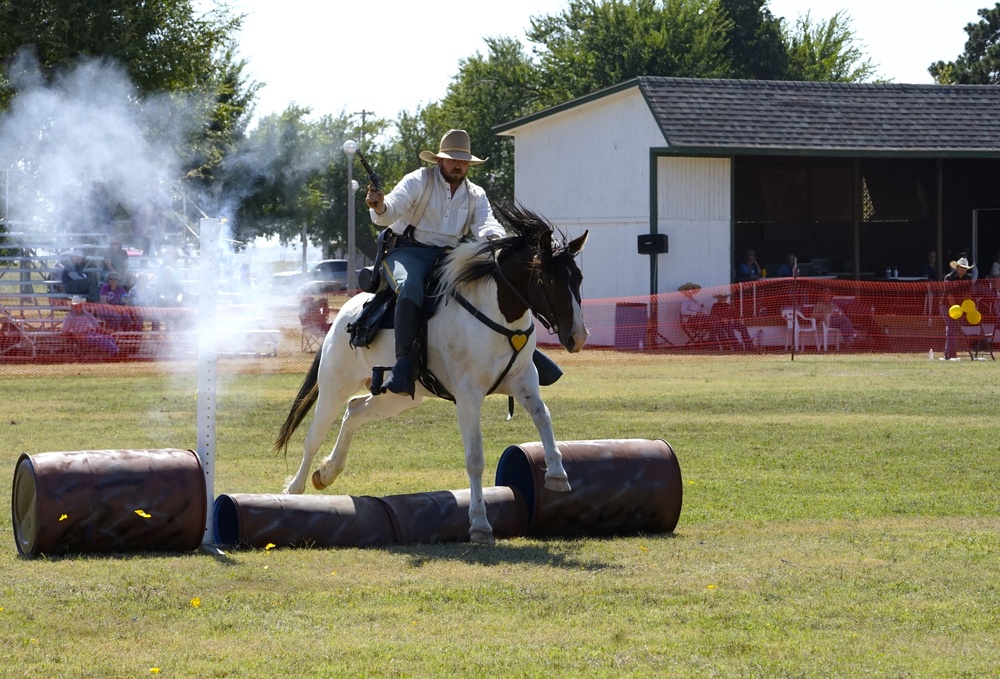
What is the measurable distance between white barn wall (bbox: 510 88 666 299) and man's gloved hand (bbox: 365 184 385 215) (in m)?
22.7

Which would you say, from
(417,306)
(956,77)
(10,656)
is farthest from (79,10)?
(956,77)

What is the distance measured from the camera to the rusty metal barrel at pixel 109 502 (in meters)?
7.88

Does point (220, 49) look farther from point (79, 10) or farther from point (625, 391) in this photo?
point (625, 391)

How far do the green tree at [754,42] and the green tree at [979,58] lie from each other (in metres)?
11.4

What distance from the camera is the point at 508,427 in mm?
15273

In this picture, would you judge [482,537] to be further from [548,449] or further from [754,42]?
[754,42]

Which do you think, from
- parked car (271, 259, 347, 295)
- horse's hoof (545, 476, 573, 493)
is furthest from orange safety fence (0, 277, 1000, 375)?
parked car (271, 259, 347, 295)

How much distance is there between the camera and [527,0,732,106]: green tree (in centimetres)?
6488

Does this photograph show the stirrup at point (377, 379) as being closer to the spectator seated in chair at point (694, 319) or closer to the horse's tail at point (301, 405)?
the horse's tail at point (301, 405)

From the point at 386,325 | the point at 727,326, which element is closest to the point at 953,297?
the point at 727,326

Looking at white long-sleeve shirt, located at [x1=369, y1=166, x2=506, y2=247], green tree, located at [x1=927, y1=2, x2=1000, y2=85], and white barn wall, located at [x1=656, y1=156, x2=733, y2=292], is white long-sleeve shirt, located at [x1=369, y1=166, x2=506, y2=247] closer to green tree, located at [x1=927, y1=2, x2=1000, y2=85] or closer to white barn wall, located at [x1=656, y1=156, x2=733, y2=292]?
white barn wall, located at [x1=656, y1=156, x2=733, y2=292]

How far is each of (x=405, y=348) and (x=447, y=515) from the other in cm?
112

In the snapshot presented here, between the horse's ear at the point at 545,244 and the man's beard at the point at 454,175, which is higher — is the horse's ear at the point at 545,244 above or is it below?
below

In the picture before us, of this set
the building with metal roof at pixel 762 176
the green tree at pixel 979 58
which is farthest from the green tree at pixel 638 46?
the building with metal roof at pixel 762 176
